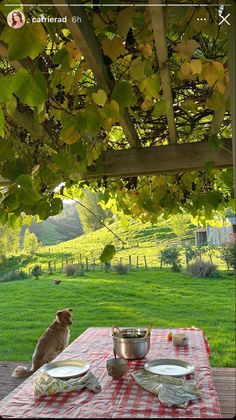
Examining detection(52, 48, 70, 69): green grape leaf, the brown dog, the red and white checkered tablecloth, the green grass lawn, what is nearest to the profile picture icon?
detection(52, 48, 70, 69): green grape leaf

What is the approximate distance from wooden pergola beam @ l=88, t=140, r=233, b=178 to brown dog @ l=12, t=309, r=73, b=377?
4.12 feet

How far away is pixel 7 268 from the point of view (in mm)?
8789

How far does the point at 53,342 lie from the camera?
258 cm

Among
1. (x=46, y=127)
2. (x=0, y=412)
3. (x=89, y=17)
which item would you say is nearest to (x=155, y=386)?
(x=0, y=412)

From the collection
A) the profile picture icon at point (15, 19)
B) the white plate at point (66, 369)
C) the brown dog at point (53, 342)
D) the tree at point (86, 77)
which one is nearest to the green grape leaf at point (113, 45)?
the tree at point (86, 77)

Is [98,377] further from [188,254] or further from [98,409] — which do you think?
[188,254]

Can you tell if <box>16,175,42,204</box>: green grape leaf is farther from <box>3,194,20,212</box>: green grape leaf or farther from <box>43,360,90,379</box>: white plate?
<box>43,360,90,379</box>: white plate

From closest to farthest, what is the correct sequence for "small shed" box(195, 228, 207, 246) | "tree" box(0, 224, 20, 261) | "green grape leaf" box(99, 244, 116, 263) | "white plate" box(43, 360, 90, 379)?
"green grape leaf" box(99, 244, 116, 263) → "white plate" box(43, 360, 90, 379) → "tree" box(0, 224, 20, 261) → "small shed" box(195, 228, 207, 246)

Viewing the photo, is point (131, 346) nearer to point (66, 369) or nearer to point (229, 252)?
point (66, 369)

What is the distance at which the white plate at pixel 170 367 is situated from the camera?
1.67 meters

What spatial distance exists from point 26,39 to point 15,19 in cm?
3

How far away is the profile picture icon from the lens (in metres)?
0.52

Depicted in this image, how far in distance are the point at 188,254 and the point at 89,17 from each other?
787cm

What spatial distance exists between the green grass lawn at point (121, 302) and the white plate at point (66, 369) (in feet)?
19.8
